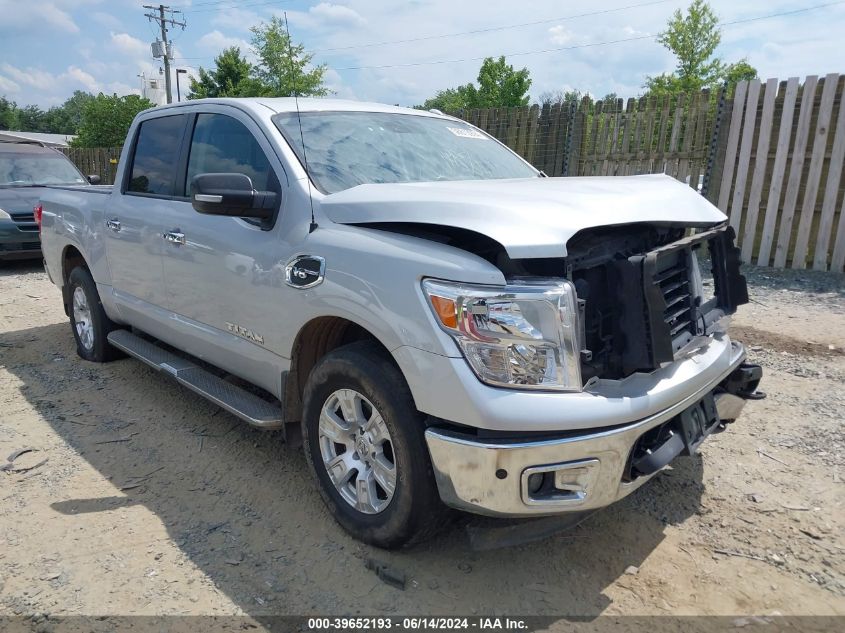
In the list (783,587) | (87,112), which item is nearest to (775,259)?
(783,587)

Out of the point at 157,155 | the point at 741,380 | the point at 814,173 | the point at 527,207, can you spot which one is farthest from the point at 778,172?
the point at 157,155

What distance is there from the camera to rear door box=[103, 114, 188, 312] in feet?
13.4

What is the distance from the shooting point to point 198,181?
289 cm

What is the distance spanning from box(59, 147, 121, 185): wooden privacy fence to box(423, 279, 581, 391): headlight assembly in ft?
62.6

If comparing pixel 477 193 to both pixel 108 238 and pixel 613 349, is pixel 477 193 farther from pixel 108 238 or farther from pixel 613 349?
pixel 108 238

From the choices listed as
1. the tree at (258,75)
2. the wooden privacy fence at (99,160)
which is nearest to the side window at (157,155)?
the wooden privacy fence at (99,160)

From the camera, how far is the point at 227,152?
3.63 meters

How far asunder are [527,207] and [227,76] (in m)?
37.7

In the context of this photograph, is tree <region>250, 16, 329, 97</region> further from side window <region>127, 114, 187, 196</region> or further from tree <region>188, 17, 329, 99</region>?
side window <region>127, 114, 187, 196</region>

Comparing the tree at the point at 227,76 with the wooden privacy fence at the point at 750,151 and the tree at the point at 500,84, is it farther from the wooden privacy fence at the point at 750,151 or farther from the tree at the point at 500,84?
the wooden privacy fence at the point at 750,151

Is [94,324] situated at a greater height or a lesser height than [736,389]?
lesser

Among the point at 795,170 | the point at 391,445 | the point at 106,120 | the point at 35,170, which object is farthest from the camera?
the point at 106,120

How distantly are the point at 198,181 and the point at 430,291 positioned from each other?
1.28 metres

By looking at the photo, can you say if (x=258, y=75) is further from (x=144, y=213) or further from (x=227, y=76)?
(x=144, y=213)
